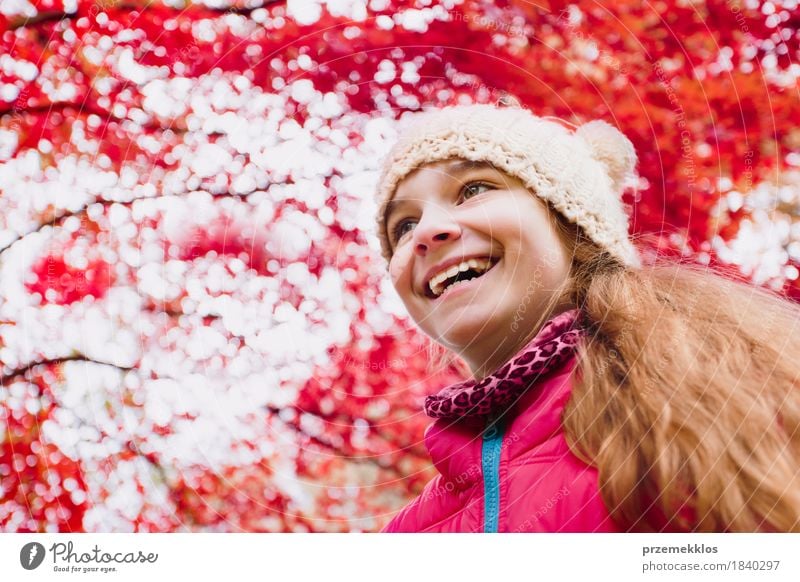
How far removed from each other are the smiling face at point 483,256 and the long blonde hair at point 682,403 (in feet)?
0.10

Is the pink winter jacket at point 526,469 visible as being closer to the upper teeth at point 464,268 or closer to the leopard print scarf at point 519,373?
the leopard print scarf at point 519,373

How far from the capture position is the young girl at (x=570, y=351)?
746mm

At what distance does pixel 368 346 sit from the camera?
1.07 metres

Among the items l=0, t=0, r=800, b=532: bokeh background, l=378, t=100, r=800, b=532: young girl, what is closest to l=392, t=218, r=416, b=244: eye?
l=378, t=100, r=800, b=532: young girl

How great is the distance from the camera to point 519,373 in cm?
76

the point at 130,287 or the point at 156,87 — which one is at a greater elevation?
the point at 156,87

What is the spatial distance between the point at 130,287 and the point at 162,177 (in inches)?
6.8

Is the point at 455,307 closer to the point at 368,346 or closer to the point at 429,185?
the point at 429,185

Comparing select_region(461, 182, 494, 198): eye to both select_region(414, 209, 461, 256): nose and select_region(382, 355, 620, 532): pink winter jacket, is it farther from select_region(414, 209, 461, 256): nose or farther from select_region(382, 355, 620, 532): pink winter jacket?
select_region(382, 355, 620, 532): pink winter jacket

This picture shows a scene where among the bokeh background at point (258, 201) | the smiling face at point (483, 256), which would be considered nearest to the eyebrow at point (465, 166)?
the smiling face at point (483, 256)
